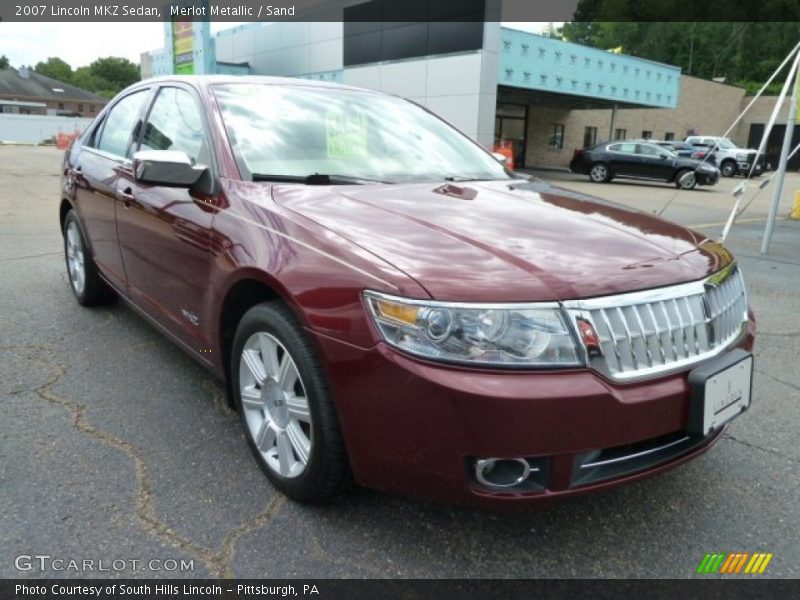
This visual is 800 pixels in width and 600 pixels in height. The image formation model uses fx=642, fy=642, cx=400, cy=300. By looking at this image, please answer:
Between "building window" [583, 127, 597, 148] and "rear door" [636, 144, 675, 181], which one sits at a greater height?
"building window" [583, 127, 597, 148]

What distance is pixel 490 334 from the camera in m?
1.83

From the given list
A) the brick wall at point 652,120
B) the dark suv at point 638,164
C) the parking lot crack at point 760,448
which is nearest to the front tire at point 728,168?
the brick wall at point 652,120

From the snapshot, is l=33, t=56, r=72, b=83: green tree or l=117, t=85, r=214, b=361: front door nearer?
l=117, t=85, r=214, b=361: front door

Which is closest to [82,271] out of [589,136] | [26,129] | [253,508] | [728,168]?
[253,508]

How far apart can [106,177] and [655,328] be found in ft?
10.8

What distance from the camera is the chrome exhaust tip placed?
1.86 m

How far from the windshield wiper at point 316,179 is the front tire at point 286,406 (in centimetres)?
64

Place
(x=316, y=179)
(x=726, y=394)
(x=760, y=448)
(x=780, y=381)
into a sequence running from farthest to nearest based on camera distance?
1. (x=780, y=381)
2. (x=760, y=448)
3. (x=316, y=179)
4. (x=726, y=394)

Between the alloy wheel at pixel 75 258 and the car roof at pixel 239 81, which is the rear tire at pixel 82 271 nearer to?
the alloy wheel at pixel 75 258

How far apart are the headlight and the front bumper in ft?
0.13

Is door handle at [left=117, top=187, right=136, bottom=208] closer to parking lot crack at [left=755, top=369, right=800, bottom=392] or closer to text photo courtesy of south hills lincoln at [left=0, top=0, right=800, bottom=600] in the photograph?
text photo courtesy of south hills lincoln at [left=0, top=0, right=800, bottom=600]

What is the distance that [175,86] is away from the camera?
341cm

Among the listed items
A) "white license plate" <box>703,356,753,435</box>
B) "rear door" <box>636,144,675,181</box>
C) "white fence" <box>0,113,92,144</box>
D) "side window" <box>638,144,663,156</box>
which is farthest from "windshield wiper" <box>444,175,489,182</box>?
"white fence" <box>0,113,92,144</box>

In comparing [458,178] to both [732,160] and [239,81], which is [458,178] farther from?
[732,160]
